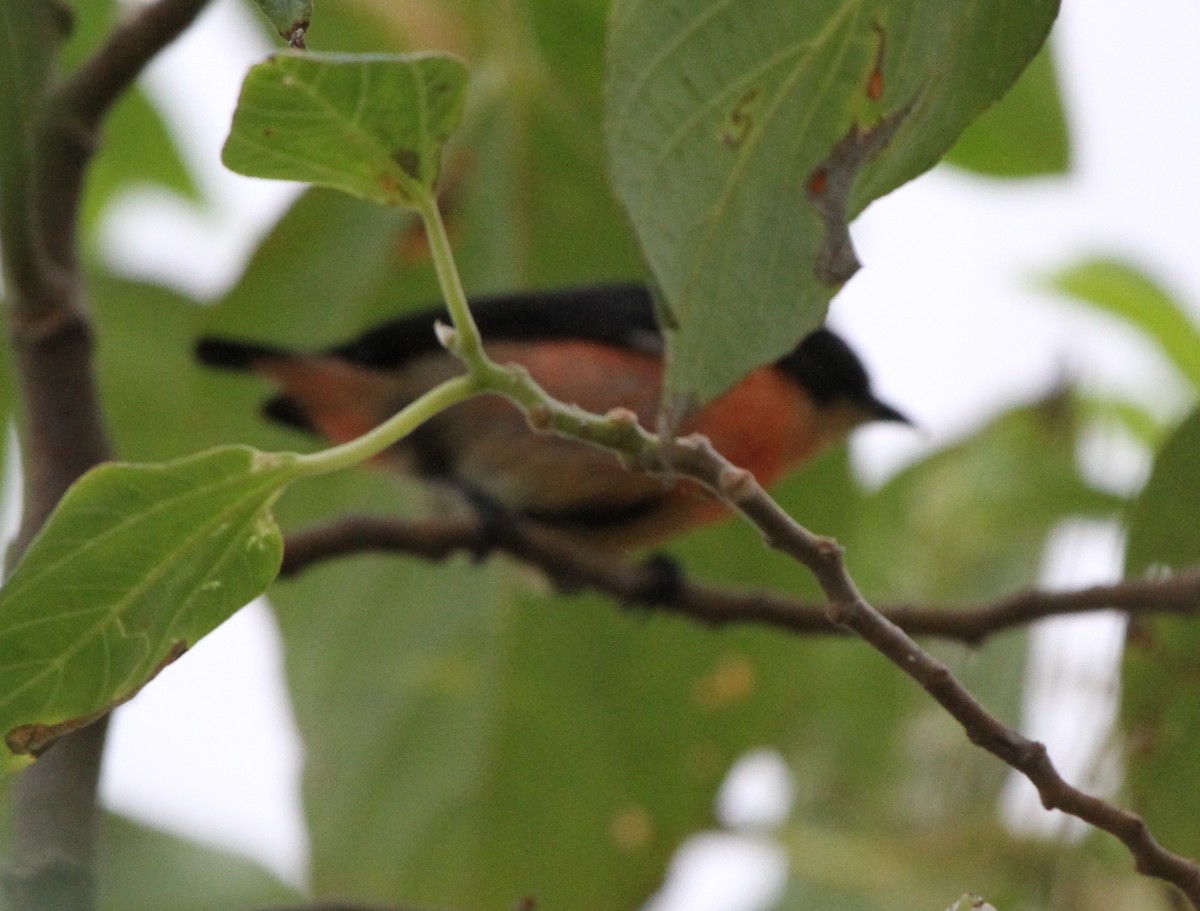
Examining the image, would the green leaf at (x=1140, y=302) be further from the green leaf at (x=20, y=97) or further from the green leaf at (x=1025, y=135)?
the green leaf at (x=20, y=97)

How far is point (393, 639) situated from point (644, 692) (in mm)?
492

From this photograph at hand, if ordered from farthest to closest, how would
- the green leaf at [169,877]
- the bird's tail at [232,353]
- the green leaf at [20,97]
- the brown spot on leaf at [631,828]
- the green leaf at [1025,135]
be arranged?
the bird's tail at [232,353], the brown spot on leaf at [631,828], the green leaf at [1025,135], the green leaf at [169,877], the green leaf at [20,97]

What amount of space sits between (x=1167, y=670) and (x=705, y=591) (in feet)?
2.26

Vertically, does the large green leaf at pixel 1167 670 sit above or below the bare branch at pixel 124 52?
below

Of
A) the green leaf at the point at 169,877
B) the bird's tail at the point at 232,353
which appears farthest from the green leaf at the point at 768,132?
the bird's tail at the point at 232,353

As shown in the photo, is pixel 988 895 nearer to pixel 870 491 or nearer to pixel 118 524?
pixel 870 491

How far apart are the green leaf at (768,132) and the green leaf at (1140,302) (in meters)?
2.32

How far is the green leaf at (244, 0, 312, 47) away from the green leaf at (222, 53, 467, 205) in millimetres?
73

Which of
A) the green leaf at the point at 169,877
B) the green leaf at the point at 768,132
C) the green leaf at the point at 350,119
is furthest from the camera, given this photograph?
the green leaf at the point at 169,877

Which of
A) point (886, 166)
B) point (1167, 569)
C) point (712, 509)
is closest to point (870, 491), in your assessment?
point (712, 509)

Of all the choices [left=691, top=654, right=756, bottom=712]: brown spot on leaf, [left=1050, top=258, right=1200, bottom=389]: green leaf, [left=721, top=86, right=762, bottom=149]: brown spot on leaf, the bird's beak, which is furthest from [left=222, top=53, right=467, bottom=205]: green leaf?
the bird's beak

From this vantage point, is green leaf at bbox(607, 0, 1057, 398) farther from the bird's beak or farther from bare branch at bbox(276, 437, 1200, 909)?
the bird's beak

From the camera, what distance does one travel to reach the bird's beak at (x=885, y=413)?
4.33 meters

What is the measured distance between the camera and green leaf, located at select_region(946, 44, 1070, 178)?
9.25 feet
